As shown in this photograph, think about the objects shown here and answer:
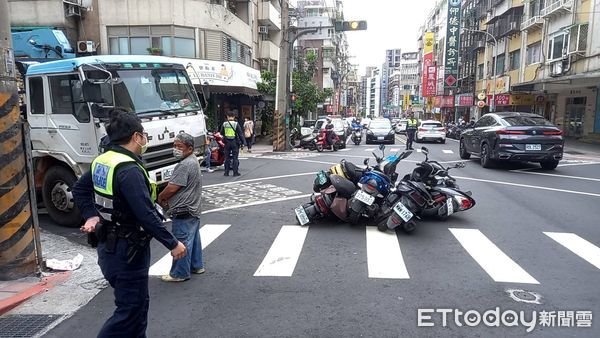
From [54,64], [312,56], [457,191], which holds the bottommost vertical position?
[457,191]

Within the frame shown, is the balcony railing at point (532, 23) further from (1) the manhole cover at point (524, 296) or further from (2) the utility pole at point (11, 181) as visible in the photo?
(2) the utility pole at point (11, 181)

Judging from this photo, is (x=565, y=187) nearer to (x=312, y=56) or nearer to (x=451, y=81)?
(x=312, y=56)

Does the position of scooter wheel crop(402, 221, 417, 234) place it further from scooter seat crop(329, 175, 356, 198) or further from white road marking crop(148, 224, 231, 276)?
white road marking crop(148, 224, 231, 276)

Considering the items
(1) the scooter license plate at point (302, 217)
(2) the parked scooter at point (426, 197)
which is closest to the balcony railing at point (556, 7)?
(2) the parked scooter at point (426, 197)

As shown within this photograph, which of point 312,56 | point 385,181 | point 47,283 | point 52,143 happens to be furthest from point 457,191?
point 312,56

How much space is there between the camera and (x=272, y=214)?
8.29 m

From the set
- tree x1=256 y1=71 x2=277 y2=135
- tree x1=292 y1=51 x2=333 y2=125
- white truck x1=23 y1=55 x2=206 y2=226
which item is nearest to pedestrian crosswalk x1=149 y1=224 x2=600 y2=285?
white truck x1=23 y1=55 x2=206 y2=226

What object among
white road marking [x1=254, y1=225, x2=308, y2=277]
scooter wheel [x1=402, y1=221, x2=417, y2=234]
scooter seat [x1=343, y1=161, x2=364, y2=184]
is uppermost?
scooter seat [x1=343, y1=161, x2=364, y2=184]

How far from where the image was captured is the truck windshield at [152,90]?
23.9ft

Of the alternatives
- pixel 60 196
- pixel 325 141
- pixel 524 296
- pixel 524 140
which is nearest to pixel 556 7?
pixel 325 141

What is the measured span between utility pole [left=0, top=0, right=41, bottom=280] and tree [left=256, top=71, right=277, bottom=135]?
23.0 meters

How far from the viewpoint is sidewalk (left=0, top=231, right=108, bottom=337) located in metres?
4.12

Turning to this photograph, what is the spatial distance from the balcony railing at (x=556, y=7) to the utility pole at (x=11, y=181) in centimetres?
2968

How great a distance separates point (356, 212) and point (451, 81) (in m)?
49.8
